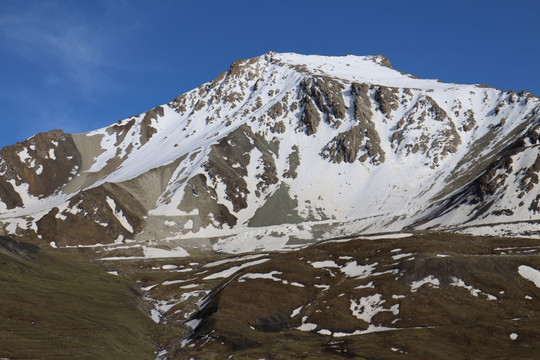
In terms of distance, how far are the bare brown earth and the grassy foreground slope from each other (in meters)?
6.94

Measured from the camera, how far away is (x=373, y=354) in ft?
202

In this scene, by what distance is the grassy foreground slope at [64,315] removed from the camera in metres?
58.3

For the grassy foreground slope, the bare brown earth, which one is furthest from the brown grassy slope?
the grassy foreground slope

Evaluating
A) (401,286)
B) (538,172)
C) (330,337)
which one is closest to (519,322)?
(401,286)

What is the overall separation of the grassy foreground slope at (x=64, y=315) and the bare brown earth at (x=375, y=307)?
22.8 feet

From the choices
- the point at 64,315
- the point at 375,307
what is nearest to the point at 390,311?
the point at 375,307

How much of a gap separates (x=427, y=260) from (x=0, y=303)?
231 feet

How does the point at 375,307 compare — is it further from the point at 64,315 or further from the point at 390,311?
the point at 64,315

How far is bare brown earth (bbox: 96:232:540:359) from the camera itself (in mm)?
63562

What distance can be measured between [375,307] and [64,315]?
48218 millimetres

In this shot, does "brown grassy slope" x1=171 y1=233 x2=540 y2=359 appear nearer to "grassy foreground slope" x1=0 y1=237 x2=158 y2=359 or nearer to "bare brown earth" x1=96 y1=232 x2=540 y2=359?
"bare brown earth" x1=96 y1=232 x2=540 y2=359

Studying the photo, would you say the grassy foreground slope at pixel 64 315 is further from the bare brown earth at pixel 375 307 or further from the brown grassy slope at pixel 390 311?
the brown grassy slope at pixel 390 311

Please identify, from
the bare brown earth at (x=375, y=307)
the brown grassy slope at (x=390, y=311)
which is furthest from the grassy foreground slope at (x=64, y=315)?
the brown grassy slope at (x=390, y=311)

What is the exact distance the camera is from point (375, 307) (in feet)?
261
